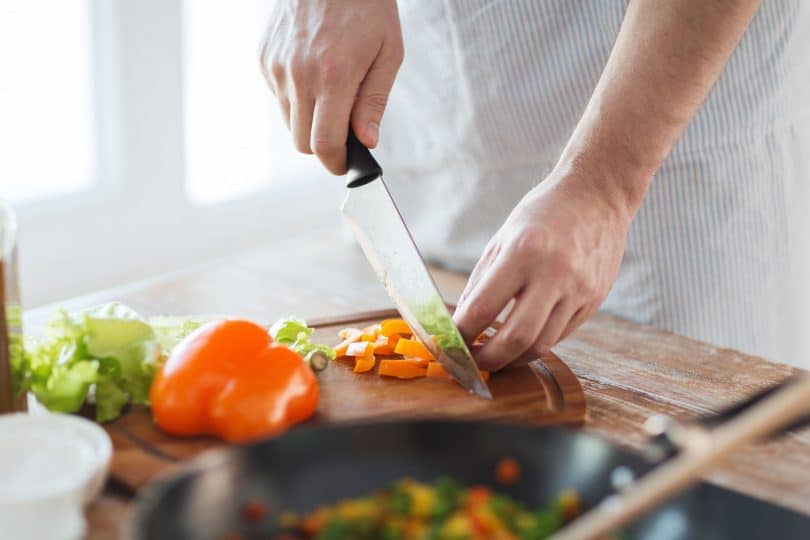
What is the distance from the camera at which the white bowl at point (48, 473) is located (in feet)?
2.88

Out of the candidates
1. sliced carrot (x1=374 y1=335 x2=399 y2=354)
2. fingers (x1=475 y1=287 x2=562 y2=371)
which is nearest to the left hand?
fingers (x1=475 y1=287 x2=562 y2=371)

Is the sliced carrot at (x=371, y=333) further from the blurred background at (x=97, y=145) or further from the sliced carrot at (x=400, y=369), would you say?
the blurred background at (x=97, y=145)

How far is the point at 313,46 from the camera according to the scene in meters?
1.39

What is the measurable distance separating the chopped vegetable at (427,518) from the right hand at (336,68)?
24.5 inches

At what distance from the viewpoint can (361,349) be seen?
134 cm

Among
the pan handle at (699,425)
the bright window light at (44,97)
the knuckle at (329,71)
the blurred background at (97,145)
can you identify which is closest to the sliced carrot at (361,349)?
the knuckle at (329,71)

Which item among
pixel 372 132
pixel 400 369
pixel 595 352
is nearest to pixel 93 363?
pixel 400 369

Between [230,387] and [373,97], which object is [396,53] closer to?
[373,97]

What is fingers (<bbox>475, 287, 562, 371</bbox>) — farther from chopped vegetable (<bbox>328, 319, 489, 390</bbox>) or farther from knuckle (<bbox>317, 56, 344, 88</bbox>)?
knuckle (<bbox>317, 56, 344, 88</bbox>)

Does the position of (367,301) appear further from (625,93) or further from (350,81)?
(625,93)

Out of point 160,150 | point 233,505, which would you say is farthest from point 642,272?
point 160,150

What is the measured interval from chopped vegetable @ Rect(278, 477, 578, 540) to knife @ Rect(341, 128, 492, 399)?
0.38 meters

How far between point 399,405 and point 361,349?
13 cm

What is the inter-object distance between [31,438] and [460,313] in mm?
542
